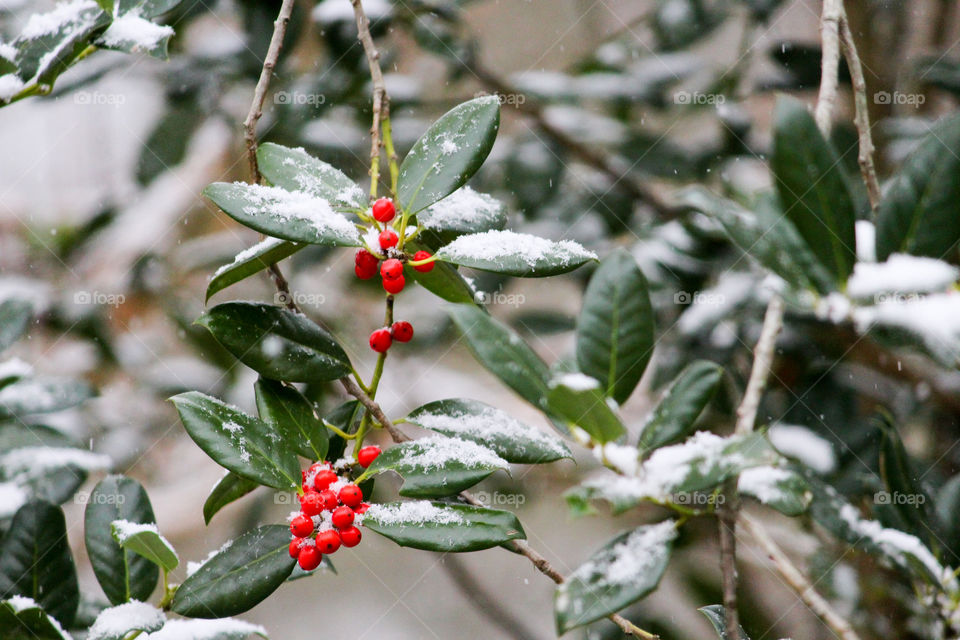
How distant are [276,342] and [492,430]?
0.18 meters

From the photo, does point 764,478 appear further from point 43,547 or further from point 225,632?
point 43,547

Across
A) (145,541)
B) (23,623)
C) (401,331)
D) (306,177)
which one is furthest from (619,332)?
(23,623)

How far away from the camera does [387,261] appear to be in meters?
0.59

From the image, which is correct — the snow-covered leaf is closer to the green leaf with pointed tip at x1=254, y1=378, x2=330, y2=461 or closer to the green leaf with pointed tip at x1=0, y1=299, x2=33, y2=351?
the green leaf with pointed tip at x1=254, y1=378, x2=330, y2=461

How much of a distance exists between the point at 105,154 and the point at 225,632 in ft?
7.73

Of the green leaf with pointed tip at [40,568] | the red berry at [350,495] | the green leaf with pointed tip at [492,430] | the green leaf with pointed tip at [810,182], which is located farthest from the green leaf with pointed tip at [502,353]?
the green leaf with pointed tip at [40,568]

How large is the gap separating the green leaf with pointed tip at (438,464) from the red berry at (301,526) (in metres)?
0.06

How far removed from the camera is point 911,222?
646mm

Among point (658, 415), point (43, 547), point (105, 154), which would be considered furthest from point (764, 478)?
point (105, 154)

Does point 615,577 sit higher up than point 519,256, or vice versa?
point 519,256

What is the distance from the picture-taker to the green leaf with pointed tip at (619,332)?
63 centimetres

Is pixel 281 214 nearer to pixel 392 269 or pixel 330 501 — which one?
pixel 392 269

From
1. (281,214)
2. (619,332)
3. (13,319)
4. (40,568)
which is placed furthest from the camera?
(13,319)

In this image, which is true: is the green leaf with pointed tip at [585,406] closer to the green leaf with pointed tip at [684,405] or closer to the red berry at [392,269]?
the green leaf with pointed tip at [684,405]
